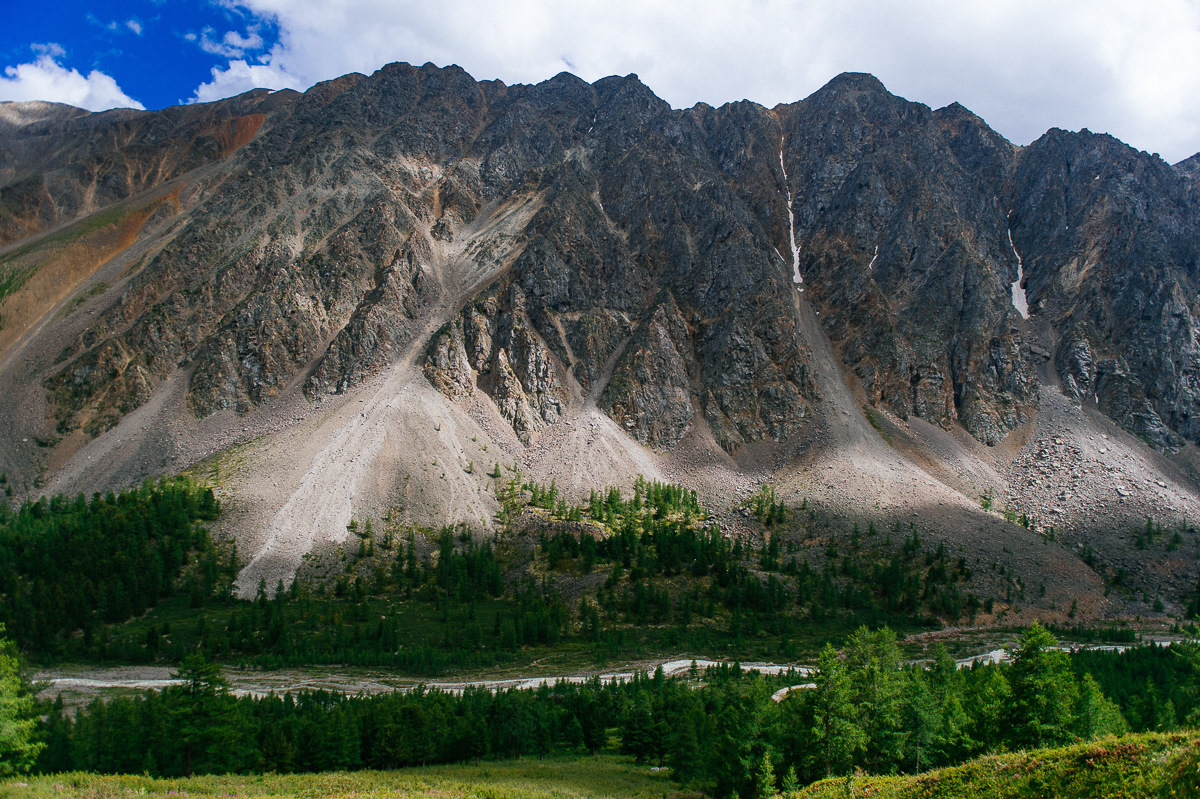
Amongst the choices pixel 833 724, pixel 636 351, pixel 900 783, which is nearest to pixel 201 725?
pixel 833 724

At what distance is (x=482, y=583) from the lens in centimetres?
9950

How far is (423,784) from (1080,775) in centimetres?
2939

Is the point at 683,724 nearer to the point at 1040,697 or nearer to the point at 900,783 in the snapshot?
the point at 1040,697

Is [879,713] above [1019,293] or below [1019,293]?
below

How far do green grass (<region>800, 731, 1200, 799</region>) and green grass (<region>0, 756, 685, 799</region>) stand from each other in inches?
744

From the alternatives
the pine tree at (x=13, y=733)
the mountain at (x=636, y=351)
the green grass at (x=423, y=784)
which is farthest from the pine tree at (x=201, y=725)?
the mountain at (x=636, y=351)

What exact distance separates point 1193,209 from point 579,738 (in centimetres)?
22128

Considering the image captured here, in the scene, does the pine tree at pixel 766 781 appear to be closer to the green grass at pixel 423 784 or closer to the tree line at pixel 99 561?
the green grass at pixel 423 784

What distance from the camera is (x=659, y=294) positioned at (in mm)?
172250

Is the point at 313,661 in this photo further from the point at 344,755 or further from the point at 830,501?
the point at 830,501

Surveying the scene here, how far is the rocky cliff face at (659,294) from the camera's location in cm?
14575

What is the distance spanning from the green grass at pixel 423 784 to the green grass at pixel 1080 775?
18.9 meters

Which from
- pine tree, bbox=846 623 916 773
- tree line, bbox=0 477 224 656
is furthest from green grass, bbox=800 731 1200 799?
tree line, bbox=0 477 224 656

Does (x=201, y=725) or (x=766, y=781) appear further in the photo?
(x=201, y=725)
